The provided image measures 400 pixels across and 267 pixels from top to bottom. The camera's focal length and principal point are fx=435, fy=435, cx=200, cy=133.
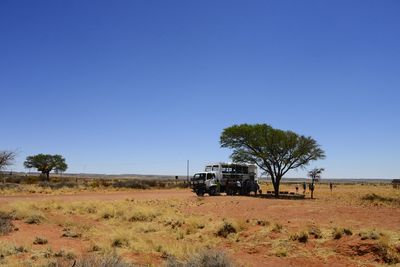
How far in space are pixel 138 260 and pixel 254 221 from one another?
9.42m

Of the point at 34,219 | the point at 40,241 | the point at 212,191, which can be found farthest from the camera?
the point at 212,191

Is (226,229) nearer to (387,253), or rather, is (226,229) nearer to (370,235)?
(370,235)

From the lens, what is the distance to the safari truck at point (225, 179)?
44938mm

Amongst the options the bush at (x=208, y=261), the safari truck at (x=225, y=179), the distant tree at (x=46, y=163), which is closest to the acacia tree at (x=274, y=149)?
the safari truck at (x=225, y=179)

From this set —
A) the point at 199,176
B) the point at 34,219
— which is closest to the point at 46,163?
the point at 199,176

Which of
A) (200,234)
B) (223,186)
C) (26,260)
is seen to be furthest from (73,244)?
(223,186)

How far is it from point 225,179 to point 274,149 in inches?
257

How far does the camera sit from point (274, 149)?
1891 inches

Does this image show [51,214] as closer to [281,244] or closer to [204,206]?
[204,206]

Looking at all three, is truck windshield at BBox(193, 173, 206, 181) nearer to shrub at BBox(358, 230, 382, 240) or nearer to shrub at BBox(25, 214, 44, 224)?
shrub at BBox(25, 214, 44, 224)

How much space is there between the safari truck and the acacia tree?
1605 millimetres

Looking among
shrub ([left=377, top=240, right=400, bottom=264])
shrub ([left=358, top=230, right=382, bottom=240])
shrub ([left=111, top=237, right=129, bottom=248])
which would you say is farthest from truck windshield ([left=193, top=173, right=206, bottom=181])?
shrub ([left=377, top=240, right=400, bottom=264])

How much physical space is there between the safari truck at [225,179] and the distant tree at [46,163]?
74425 mm

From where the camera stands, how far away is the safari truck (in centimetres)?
4494
